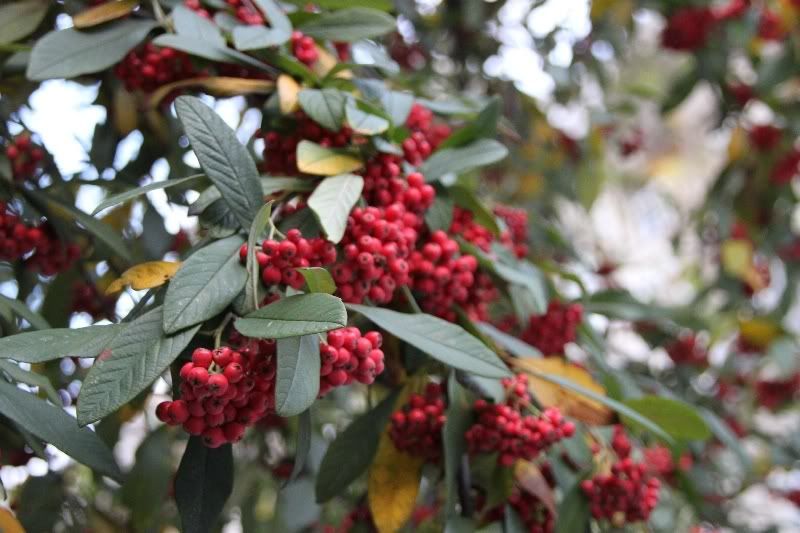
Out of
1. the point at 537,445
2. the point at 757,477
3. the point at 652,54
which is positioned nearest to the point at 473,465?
the point at 537,445

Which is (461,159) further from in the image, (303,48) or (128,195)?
(128,195)

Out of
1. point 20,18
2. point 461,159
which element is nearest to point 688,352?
point 461,159

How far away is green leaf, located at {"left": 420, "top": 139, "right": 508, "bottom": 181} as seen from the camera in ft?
2.87

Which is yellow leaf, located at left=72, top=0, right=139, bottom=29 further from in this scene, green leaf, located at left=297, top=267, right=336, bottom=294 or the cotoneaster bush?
green leaf, located at left=297, top=267, right=336, bottom=294

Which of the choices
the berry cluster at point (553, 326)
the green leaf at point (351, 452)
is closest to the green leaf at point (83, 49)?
the green leaf at point (351, 452)

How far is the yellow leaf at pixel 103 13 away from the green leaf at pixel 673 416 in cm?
70

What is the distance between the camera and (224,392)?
58 cm

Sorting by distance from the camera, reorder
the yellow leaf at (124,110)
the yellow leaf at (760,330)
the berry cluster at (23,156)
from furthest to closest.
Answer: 1. the yellow leaf at (760,330)
2. the yellow leaf at (124,110)
3. the berry cluster at (23,156)

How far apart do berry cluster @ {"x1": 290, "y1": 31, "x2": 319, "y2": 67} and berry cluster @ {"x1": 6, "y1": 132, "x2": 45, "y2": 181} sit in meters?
0.31

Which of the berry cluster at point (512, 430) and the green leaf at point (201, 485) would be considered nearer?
the green leaf at point (201, 485)

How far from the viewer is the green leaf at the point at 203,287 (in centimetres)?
61

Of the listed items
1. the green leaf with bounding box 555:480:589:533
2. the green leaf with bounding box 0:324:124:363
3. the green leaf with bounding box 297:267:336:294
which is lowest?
the green leaf with bounding box 555:480:589:533

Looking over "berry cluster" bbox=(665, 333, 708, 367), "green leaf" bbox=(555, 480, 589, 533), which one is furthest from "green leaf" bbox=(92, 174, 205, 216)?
"berry cluster" bbox=(665, 333, 708, 367)

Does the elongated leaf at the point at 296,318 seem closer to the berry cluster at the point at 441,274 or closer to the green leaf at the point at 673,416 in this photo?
the berry cluster at the point at 441,274
